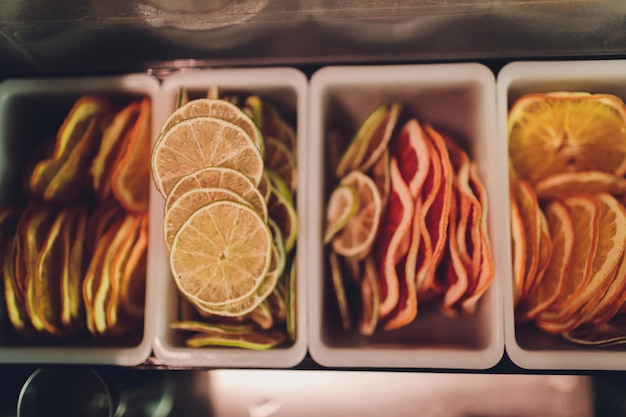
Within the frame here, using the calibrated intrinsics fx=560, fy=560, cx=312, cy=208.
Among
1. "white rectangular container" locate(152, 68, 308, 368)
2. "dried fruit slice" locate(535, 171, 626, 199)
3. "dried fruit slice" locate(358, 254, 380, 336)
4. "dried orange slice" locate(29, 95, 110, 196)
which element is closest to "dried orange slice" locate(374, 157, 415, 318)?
"dried fruit slice" locate(358, 254, 380, 336)

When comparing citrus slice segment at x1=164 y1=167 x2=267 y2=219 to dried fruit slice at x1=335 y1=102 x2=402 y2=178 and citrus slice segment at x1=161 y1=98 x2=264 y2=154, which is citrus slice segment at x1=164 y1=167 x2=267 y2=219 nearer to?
citrus slice segment at x1=161 y1=98 x2=264 y2=154

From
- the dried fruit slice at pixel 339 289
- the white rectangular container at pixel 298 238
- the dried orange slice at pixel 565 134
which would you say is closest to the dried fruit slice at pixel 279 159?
the white rectangular container at pixel 298 238

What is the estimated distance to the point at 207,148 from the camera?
2.72ft

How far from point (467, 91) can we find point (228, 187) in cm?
42

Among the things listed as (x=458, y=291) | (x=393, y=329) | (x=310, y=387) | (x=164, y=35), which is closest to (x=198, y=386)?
(x=310, y=387)

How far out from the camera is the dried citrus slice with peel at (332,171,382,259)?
35.1 inches

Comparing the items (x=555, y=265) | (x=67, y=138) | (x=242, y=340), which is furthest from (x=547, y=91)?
(x=67, y=138)

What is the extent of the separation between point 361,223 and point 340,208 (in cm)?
5

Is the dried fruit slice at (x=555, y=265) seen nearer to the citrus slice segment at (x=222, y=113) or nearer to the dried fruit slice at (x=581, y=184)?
the dried fruit slice at (x=581, y=184)

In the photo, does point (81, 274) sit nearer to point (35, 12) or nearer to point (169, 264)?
point (169, 264)

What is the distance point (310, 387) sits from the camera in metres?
1.00

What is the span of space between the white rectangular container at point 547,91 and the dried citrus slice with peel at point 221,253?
14.6 inches

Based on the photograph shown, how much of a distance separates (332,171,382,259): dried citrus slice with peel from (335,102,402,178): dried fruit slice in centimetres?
3

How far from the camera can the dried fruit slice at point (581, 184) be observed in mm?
879
